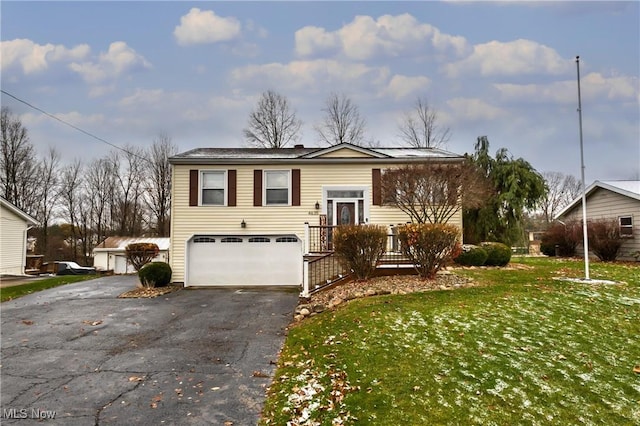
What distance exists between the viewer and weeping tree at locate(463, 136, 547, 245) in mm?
19797

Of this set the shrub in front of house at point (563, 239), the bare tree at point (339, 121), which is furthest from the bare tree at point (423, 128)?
the shrub in front of house at point (563, 239)

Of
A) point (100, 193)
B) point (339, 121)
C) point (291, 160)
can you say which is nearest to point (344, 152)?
point (291, 160)

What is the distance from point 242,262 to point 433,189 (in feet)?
24.6

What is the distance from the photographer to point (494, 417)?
11.2 ft

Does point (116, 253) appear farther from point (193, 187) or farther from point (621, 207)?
point (621, 207)

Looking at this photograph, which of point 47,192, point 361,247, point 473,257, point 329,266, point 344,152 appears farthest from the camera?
point 47,192

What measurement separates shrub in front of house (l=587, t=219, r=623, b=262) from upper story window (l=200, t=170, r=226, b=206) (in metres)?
15.3

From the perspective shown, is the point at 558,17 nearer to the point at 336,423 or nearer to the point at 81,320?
the point at 336,423

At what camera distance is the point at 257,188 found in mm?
14578

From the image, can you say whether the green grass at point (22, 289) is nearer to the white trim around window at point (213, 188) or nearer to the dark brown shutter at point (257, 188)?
the white trim around window at point (213, 188)

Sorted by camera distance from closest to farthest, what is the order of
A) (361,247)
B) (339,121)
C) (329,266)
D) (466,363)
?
(466,363) < (361,247) < (329,266) < (339,121)

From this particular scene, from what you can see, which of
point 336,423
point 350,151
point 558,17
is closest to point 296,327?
point 336,423

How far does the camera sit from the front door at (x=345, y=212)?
47.9ft

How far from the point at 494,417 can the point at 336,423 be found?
4.83ft
